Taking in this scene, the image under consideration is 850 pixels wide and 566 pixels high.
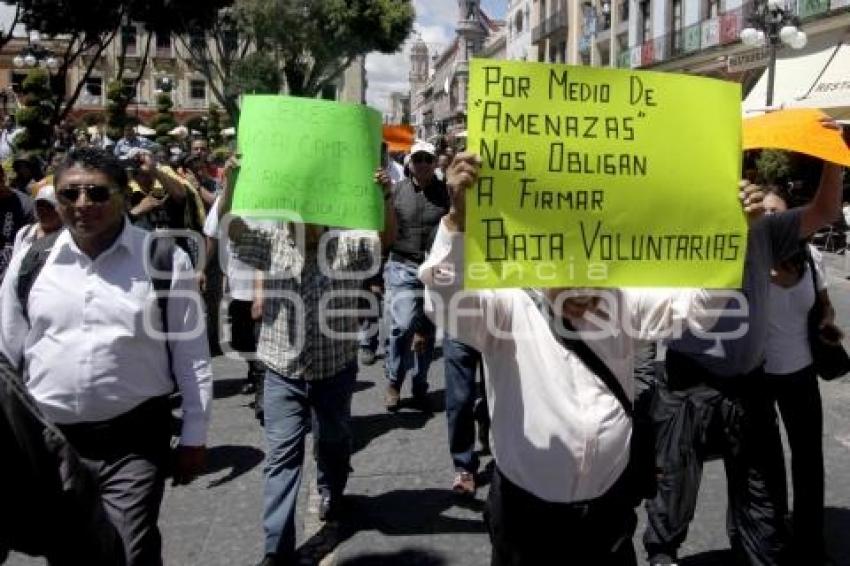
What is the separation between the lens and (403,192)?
6.60 metres

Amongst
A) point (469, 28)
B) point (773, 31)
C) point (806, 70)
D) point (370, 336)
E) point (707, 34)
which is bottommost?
point (370, 336)

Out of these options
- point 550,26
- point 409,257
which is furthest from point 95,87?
point 409,257

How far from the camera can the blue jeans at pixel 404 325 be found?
645cm

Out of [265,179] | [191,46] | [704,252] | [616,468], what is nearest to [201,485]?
[265,179]

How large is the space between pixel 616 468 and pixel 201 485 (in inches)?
118

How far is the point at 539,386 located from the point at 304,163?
1527mm

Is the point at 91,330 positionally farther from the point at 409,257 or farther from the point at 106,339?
the point at 409,257

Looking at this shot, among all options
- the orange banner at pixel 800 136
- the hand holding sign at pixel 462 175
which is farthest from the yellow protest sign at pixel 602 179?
the orange banner at pixel 800 136

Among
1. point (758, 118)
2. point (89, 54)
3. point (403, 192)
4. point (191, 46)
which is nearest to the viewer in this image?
point (758, 118)

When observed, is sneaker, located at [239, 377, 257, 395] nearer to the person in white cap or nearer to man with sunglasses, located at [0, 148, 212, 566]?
the person in white cap

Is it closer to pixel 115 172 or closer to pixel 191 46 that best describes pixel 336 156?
pixel 115 172

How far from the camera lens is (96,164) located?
9.96 feet

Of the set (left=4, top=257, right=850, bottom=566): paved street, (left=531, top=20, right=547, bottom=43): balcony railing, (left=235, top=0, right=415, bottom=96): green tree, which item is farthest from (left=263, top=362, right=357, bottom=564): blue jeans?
(left=531, top=20, right=547, bottom=43): balcony railing

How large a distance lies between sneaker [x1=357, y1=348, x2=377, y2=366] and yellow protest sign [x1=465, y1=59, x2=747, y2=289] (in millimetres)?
5622
